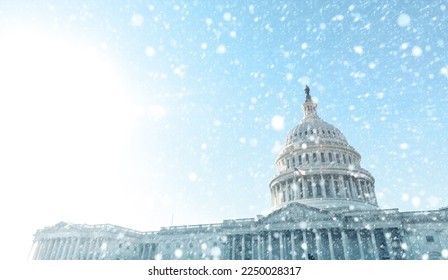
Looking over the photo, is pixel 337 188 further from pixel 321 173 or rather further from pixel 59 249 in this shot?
pixel 59 249

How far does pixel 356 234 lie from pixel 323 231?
13.3 ft

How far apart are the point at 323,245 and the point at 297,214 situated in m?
4.98

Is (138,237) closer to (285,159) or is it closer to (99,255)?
(99,255)

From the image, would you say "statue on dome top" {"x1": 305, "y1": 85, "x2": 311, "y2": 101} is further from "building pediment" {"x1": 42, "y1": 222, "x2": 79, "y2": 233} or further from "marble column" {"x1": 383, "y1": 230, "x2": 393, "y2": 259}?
"building pediment" {"x1": 42, "y1": 222, "x2": 79, "y2": 233}

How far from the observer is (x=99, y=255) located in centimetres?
5450

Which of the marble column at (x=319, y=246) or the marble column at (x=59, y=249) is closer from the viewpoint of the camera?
the marble column at (x=319, y=246)

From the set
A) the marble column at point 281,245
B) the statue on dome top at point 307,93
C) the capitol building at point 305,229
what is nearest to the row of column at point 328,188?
the capitol building at point 305,229

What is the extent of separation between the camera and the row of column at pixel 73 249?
180ft

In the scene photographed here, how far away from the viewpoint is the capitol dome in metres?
50.9

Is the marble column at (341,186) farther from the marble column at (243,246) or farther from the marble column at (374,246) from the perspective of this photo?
the marble column at (243,246)

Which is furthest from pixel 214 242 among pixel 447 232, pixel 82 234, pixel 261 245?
pixel 447 232

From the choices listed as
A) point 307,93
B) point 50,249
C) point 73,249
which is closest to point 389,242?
point 307,93

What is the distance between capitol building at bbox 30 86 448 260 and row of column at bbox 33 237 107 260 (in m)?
0.17

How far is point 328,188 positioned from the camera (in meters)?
52.2
